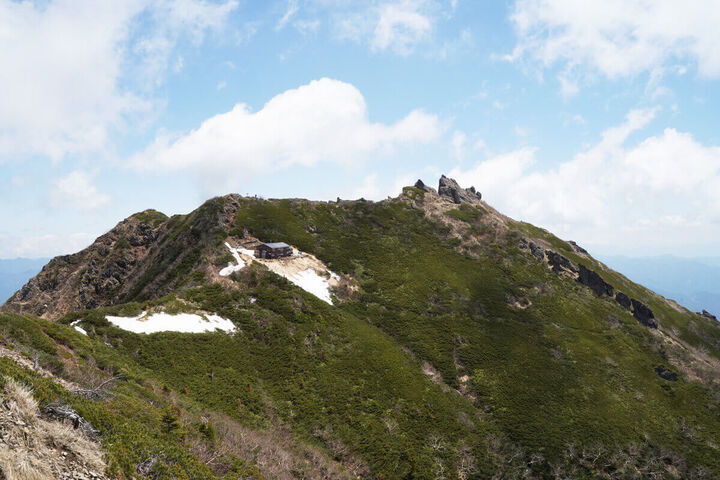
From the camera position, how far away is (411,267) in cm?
7975

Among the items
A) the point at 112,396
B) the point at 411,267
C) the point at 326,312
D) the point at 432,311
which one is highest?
the point at 411,267

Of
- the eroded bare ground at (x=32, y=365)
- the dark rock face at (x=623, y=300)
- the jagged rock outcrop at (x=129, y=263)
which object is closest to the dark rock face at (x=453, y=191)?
the dark rock face at (x=623, y=300)

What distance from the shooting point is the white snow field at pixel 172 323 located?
39.5 meters

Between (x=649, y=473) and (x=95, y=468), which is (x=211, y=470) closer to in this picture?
(x=95, y=468)

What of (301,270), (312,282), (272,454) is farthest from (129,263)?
(272,454)

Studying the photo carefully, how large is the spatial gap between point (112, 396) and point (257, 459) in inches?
431

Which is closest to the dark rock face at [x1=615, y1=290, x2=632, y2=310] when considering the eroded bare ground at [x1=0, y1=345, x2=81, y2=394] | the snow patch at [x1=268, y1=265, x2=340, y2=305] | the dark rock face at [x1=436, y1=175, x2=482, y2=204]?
the dark rock face at [x1=436, y1=175, x2=482, y2=204]

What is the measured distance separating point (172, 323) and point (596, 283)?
330 feet

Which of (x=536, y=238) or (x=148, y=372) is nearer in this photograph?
(x=148, y=372)

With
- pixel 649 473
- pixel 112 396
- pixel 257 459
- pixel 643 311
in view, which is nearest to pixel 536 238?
pixel 643 311

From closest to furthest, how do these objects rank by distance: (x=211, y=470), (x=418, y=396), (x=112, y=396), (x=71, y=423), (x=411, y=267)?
(x=71, y=423), (x=211, y=470), (x=112, y=396), (x=418, y=396), (x=411, y=267)

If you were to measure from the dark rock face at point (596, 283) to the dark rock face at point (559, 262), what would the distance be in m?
2.87

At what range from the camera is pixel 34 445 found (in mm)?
11641

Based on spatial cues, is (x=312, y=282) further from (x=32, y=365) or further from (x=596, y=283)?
(x=596, y=283)
